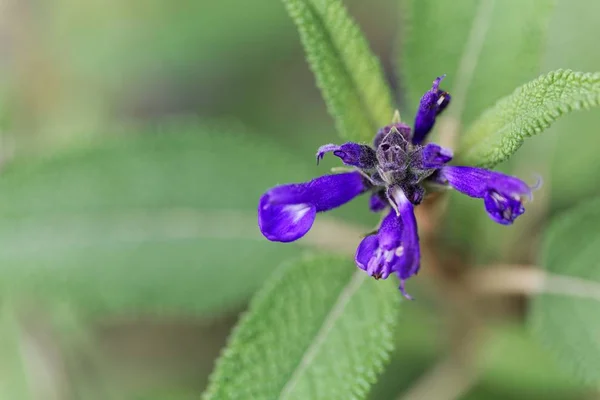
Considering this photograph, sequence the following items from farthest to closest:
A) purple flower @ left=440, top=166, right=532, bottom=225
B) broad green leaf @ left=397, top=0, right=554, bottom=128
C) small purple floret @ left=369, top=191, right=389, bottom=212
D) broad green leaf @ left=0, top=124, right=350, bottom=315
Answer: broad green leaf @ left=0, top=124, right=350, bottom=315
broad green leaf @ left=397, top=0, right=554, bottom=128
small purple floret @ left=369, top=191, right=389, bottom=212
purple flower @ left=440, top=166, right=532, bottom=225

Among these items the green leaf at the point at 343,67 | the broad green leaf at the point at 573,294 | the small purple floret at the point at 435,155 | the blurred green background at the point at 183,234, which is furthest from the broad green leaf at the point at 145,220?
the small purple floret at the point at 435,155

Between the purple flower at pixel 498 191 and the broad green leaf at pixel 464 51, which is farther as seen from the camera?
the broad green leaf at pixel 464 51

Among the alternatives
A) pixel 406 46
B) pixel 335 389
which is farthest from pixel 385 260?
pixel 406 46

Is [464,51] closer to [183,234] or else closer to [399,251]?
[399,251]

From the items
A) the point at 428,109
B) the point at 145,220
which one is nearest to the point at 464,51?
the point at 428,109

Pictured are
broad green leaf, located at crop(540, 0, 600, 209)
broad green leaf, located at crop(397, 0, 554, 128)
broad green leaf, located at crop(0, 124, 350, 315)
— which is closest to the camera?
broad green leaf, located at crop(397, 0, 554, 128)

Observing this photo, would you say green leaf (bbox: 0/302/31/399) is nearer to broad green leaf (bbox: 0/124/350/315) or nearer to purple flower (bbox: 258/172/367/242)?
broad green leaf (bbox: 0/124/350/315)

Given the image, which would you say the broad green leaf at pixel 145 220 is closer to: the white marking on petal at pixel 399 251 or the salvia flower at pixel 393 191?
the salvia flower at pixel 393 191

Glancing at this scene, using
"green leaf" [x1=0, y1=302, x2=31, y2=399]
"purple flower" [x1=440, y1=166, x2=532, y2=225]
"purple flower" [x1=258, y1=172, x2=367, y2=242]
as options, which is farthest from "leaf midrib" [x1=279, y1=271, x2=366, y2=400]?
"green leaf" [x1=0, y1=302, x2=31, y2=399]
